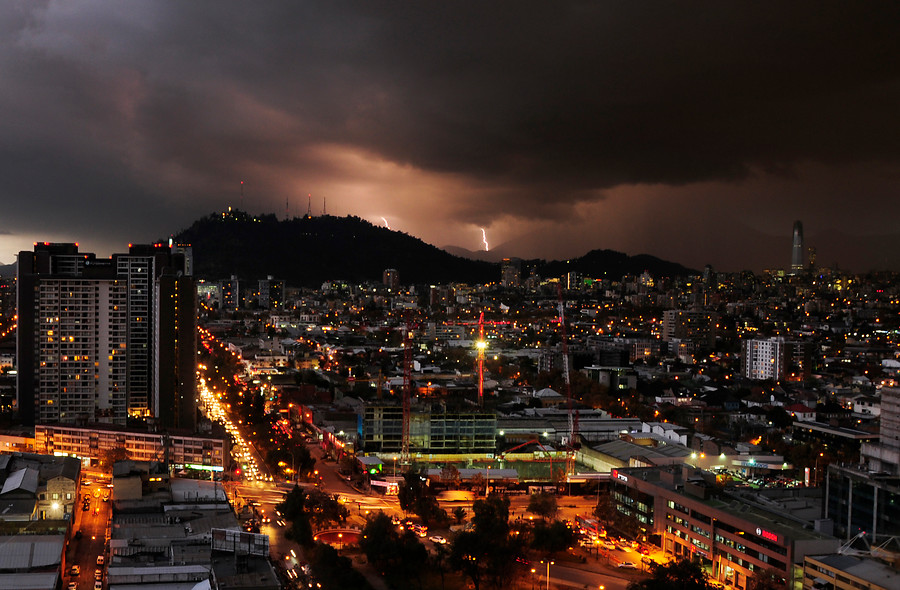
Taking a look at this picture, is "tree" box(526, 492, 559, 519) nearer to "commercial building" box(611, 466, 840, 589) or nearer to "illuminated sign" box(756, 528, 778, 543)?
"commercial building" box(611, 466, 840, 589)

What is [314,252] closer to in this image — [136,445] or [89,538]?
[136,445]

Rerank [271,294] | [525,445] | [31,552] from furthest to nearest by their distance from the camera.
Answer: [271,294] → [525,445] → [31,552]

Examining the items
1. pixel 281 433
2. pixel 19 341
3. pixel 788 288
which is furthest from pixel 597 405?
pixel 788 288

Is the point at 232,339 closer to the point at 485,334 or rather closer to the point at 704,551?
the point at 485,334

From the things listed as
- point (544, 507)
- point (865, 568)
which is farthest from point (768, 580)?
point (544, 507)

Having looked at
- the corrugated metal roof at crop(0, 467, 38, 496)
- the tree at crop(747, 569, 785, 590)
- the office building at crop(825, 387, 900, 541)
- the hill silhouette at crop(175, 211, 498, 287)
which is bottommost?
the tree at crop(747, 569, 785, 590)

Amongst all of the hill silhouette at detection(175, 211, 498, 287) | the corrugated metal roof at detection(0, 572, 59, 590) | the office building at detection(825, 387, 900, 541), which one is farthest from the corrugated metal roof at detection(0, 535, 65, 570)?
the hill silhouette at detection(175, 211, 498, 287)
